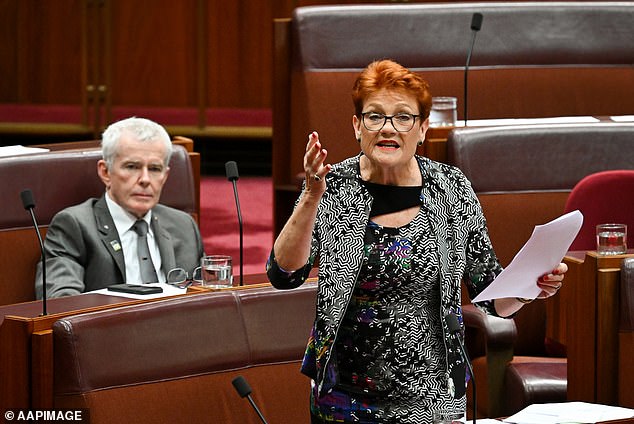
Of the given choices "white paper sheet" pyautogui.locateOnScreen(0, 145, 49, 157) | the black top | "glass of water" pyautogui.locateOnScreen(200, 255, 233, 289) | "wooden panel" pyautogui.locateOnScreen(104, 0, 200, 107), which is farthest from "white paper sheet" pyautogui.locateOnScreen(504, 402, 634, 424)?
"wooden panel" pyautogui.locateOnScreen(104, 0, 200, 107)

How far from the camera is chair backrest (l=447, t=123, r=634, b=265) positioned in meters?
1.90

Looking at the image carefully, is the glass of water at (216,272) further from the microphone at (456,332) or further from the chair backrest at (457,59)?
the chair backrest at (457,59)

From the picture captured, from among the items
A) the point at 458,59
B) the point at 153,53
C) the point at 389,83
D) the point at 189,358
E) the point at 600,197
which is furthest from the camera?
the point at 153,53

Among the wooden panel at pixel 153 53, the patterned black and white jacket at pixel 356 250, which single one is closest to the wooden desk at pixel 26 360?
the patterned black and white jacket at pixel 356 250

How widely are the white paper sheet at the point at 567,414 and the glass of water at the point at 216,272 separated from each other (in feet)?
1.61

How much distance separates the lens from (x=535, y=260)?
3.62ft

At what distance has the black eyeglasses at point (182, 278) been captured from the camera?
→ 1539 millimetres

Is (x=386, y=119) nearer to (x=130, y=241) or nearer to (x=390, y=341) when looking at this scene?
(x=390, y=341)

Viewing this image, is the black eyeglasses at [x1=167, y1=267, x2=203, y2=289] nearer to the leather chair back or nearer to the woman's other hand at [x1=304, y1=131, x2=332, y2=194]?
the woman's other hand at [x1=304, y1=131, x2=332, y2=194]

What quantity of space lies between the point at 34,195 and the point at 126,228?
0.16m

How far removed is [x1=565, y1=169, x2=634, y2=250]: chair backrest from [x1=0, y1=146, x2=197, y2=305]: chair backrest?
687mm

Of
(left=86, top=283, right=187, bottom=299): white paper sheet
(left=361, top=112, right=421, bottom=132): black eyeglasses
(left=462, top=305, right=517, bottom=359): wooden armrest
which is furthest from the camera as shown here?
(left=462, top=305, right=517, bottom=359): wooden armrest

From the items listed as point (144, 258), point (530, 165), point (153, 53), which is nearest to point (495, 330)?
point (530, 165)

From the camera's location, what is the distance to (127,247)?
184 cm
